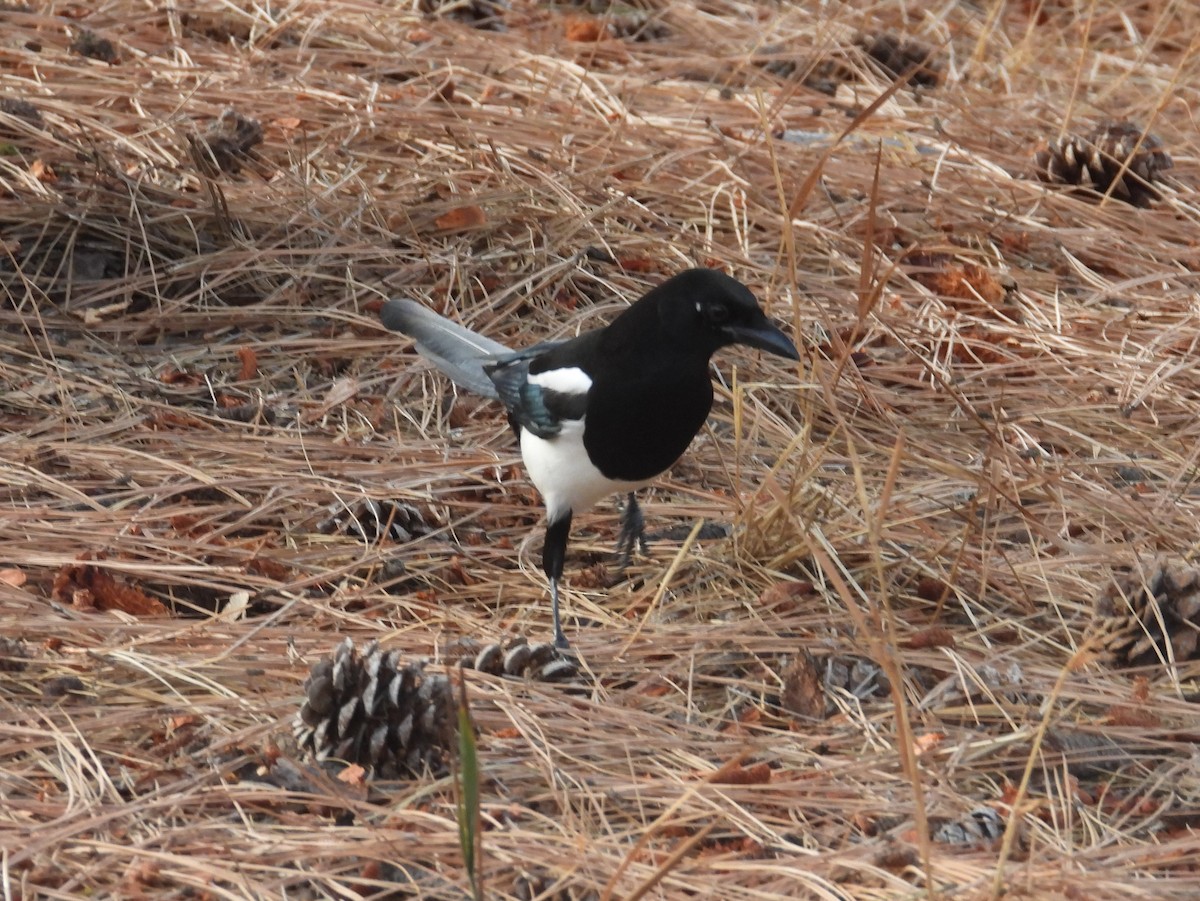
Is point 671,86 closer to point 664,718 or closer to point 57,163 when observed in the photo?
point 57,163

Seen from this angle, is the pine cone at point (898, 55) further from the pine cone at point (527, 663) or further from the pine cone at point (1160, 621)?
the pine cone at point (527, 663)

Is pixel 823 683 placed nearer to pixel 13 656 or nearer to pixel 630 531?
pixel 630 531

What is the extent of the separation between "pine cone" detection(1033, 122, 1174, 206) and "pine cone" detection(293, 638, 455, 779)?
3919 mm

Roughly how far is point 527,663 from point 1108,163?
11.9 feet

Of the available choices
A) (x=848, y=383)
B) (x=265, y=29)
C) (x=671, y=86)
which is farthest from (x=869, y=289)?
(x=265, y=29)

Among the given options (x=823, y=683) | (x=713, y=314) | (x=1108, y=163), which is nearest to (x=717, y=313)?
(x=713, y=314)

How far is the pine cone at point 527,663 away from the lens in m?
3.29

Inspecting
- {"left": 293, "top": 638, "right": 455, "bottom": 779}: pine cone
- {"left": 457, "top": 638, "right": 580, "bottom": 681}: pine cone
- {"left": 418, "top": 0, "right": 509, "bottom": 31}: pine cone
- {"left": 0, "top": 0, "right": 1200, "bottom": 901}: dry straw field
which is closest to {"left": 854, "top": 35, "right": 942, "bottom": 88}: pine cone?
A: {"left": 0, "top": 0, "right": 1200, "bottom": 901}: dry straw field

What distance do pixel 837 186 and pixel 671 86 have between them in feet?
3.84

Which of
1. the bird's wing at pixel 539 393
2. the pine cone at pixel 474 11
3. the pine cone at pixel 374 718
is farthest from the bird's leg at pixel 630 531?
the pine cone at pixel 474 11

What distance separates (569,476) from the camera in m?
3.72

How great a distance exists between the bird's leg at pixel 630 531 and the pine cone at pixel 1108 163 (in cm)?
282

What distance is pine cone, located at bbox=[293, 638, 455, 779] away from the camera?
289 centimetres

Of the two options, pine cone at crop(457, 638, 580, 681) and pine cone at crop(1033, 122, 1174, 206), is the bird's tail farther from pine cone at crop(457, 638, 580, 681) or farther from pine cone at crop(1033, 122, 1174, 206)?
pine cone at crop(1033, 122, 1174, 206)
